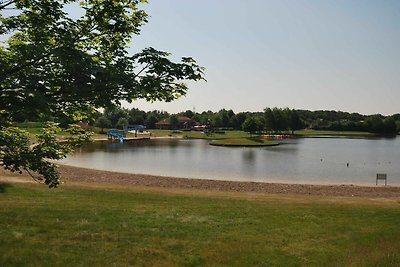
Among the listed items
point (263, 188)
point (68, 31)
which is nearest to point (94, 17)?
point (68, 31)

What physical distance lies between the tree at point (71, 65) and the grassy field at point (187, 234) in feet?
9.11

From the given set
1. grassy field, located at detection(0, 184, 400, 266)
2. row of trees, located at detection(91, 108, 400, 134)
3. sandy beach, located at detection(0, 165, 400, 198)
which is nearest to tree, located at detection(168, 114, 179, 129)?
row of trees, located at detection(91, 108, 400, 134)

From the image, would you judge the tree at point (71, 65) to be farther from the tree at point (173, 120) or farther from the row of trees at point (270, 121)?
the tree at point (173, 120)

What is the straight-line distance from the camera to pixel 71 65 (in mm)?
6586

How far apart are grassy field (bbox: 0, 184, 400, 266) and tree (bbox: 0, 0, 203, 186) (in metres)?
2.78

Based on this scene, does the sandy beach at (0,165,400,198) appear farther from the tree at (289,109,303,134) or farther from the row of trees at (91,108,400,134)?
the tree at (289,109,303,134)

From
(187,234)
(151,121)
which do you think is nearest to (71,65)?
(187,234)

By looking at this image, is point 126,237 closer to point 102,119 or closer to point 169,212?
point 169,212

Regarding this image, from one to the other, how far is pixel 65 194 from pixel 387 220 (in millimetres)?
14835

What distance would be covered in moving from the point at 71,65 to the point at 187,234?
7.34 metres

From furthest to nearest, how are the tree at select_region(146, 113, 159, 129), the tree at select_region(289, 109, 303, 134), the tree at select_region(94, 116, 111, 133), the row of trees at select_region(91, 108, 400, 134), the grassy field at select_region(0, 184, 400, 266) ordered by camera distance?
the tree at select_region(146, 113, 159, 129) → the tree at select_region(289, 109, 303, 134) → the row of trees at select_region(91, 108, 400, 134) → the tree at select_region(94, 116, 111, 133) → the grassy field at select_region(0, 184, 400, 266)

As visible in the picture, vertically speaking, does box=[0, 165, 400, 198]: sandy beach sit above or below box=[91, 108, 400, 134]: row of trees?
below

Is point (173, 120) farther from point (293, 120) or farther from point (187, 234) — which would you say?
point (187, 234)

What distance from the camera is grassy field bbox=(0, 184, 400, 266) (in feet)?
31.7
